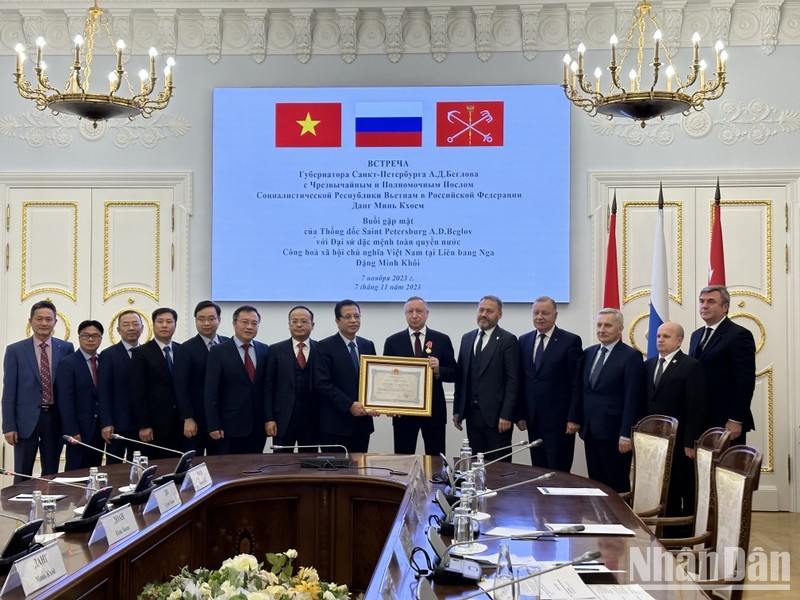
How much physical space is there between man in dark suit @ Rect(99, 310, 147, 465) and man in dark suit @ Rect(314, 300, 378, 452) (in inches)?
49.3

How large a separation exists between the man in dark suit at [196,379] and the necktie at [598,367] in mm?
2534

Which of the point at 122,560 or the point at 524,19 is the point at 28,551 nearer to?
the point at 122,560

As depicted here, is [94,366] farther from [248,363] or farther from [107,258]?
[107,258]

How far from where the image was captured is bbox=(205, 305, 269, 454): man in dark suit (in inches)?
215

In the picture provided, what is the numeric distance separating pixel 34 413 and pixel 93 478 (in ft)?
8.26

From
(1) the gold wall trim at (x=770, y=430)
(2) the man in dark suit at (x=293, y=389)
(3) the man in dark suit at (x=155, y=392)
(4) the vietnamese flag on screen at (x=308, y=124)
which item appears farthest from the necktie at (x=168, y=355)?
(1) the gold wall trim at (x=770, y=430)

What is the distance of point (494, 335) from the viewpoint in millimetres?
5832

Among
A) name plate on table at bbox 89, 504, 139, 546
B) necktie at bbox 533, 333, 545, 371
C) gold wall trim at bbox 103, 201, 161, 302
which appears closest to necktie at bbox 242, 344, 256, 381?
gold wall trim at bbox 103, 201, 161, 302

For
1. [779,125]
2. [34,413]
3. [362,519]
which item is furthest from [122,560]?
→ [779,125]

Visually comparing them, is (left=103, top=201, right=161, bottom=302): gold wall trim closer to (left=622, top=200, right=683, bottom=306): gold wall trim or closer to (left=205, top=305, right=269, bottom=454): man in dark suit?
(left=205, top=305, right=269, bottom=454): man in dark suit

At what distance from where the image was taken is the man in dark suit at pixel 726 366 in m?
5.30

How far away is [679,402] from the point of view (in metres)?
5.07

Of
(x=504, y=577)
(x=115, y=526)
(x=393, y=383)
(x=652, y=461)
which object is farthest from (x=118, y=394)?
(x=504, y=577)

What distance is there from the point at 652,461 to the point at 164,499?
90.1 inches
